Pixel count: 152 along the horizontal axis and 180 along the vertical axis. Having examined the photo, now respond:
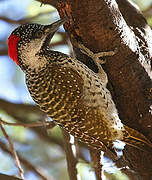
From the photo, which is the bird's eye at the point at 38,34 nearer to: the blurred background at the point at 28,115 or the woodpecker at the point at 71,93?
the woodpecker at the point at 71,93

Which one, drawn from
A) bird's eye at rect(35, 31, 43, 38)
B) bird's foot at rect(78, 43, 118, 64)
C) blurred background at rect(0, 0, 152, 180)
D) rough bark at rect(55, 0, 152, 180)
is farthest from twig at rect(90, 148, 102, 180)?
bird's eye at rect(35, 31, 43, 38)

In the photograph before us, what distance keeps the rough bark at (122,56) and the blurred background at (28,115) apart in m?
0.44

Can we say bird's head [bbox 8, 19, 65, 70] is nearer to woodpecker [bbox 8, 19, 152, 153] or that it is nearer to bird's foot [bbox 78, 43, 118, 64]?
woodpecker [bbox 8, 19, 152, 153]

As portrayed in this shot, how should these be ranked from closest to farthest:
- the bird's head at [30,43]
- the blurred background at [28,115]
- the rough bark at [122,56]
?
the rough bark at [122,56]
the bird's head at [30,43]
the blurred background at [28,115]

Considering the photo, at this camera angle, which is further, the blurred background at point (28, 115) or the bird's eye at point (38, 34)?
the blurred background at point (28, 115)

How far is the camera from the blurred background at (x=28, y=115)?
5012 millimetres

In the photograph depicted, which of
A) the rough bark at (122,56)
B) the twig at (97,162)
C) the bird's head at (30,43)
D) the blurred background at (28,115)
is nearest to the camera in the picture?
the rough bark at (122,56)

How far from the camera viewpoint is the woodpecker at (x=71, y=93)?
3.66m

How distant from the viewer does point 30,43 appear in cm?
379

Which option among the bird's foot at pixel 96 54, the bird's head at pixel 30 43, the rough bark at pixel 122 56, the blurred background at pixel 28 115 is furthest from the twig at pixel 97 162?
the bird's head at pixel 30 43

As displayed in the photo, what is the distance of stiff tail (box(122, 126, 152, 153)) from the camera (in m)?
3.64

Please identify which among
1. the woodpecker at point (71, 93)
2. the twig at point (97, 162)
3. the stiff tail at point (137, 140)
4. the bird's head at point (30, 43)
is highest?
the bird's head at point (30, 43)

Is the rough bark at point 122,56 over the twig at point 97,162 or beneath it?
over

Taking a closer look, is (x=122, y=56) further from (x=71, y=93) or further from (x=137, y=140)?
(x=137, y=140)
